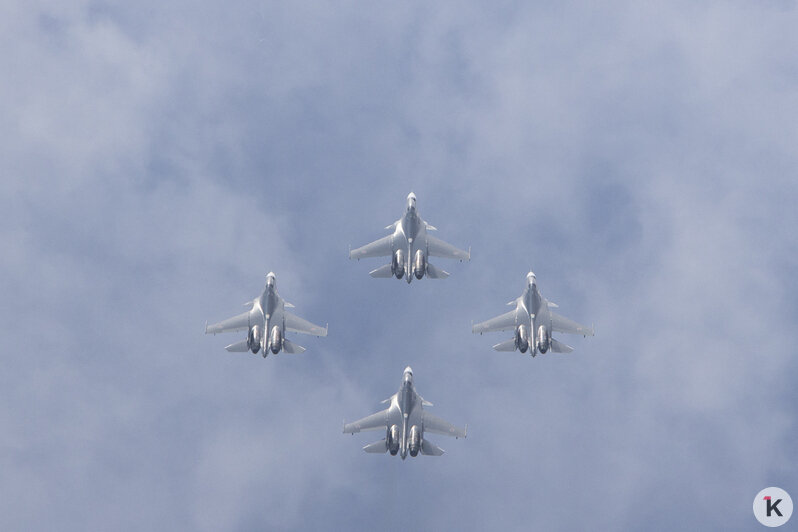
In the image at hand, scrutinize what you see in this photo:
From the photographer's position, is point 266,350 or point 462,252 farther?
point 462,252

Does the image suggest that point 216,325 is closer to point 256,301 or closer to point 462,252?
point 256,301

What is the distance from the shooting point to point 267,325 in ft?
575

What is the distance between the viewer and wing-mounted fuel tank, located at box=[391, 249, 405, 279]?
17962cm

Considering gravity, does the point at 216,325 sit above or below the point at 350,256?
below

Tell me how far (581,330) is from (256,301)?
54.9m

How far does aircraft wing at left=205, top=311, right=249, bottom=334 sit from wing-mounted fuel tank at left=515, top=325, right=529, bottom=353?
45.0m

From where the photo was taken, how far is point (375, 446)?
173125 millimetres

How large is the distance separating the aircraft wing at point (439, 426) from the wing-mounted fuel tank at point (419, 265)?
2260cm

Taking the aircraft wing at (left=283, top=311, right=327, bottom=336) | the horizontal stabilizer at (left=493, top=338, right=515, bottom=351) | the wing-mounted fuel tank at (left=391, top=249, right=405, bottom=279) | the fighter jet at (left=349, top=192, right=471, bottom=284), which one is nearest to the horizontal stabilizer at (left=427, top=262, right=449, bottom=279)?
the fighter jet at (left=349, top=192, right=471, bottom=284)

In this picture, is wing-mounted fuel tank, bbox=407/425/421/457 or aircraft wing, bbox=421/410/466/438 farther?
aircraft wing, bbox=421/410/466/438

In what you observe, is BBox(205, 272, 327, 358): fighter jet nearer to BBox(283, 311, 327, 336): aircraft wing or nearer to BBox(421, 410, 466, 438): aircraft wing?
BBox(283, 311, 327, 336): aircraft wing

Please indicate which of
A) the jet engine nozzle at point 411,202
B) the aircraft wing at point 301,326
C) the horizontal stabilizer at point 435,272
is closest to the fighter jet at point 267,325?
the aircraft wing at point 301,326

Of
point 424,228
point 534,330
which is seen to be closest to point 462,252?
point 424,228

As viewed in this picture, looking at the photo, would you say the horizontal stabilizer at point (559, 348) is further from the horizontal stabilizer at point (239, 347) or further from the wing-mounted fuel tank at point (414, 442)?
the horizontal stabilizer at point (239, 347)
